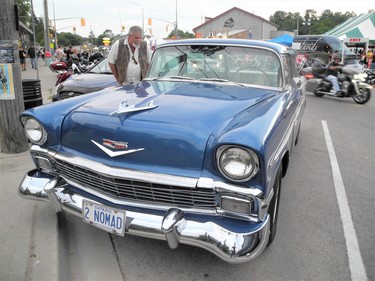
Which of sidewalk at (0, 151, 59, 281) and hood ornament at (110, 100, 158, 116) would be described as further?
hood ornament at (110, 100, 158, 116)

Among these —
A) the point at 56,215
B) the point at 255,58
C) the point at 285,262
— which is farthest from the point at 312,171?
the point at 56,215

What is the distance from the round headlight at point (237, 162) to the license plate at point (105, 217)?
2.50 feet

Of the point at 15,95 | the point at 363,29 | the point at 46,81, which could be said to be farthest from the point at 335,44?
the point at 15,95

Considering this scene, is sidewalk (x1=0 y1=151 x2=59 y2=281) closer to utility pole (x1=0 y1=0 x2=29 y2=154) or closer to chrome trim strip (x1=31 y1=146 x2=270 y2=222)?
chrome trim strip (x1=31 y1=146 x2=270 y2=222)

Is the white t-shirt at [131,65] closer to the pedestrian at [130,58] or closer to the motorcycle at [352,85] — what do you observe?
the pedestrian at [130,58]

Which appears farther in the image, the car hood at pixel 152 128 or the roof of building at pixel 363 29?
the roof of building at pixel 363 29

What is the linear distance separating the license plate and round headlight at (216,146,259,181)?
762 millimetres

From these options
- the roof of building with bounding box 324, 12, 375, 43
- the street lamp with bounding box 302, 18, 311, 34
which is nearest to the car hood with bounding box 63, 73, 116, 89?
the roof of building with bounding box 324, 12, 375, 43

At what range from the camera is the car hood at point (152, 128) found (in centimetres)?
232

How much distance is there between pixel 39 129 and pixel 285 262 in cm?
220

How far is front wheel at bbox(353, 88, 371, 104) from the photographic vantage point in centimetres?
1031

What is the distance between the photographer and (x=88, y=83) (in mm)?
6535

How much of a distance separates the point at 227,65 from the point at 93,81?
3697 millimetres

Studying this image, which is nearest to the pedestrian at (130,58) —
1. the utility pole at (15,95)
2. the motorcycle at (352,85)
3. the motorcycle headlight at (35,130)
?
the utility pole at (15,95)
